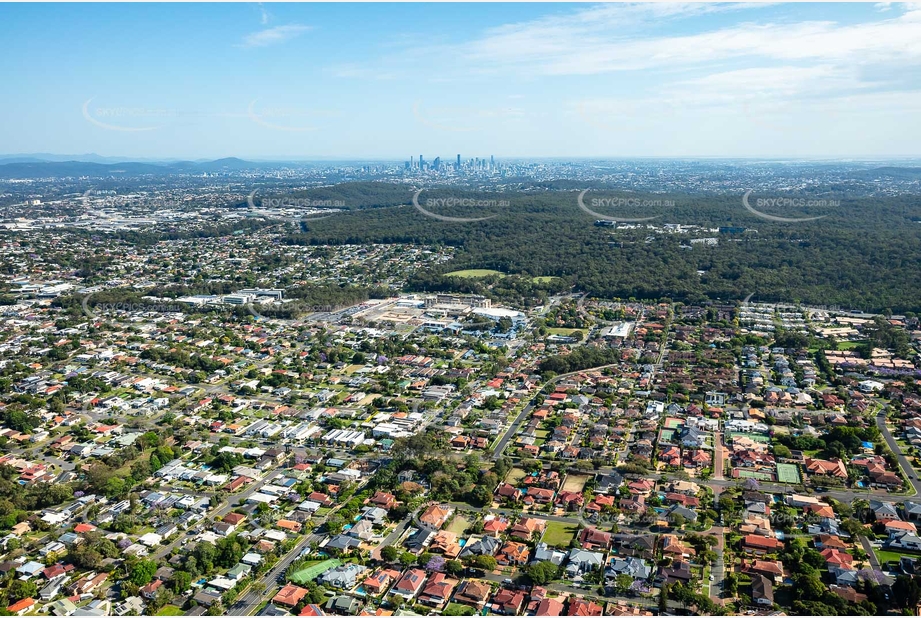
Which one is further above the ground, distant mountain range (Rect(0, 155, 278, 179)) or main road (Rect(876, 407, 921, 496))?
distant mountain range (Rect(0, 155, 278, 179))

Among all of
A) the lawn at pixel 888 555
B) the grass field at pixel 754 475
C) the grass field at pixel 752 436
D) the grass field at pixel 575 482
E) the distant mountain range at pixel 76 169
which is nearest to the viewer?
the lawn at pixel 888 555

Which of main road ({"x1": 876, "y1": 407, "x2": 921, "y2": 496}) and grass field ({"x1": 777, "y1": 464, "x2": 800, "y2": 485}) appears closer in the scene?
main road ({"x1": 876, "y1": 407, "x2": 921, "y2": 496})

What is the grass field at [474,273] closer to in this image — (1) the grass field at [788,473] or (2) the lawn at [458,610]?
(1) the grass field at [788,473]

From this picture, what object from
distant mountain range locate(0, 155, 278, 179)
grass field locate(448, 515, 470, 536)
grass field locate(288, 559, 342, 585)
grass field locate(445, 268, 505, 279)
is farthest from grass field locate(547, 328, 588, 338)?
distant mountain range locate(0, 155, 278, 179)

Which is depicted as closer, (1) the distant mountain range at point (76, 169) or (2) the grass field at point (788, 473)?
(2) the grass field at point (788, 473)

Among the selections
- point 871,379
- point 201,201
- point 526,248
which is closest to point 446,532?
point 871,379

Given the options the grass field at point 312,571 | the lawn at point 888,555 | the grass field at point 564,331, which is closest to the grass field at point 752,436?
the lawn at point 888,555

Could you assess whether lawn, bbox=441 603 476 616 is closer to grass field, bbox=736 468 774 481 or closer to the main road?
grass field, bbox=736 468 774 481
